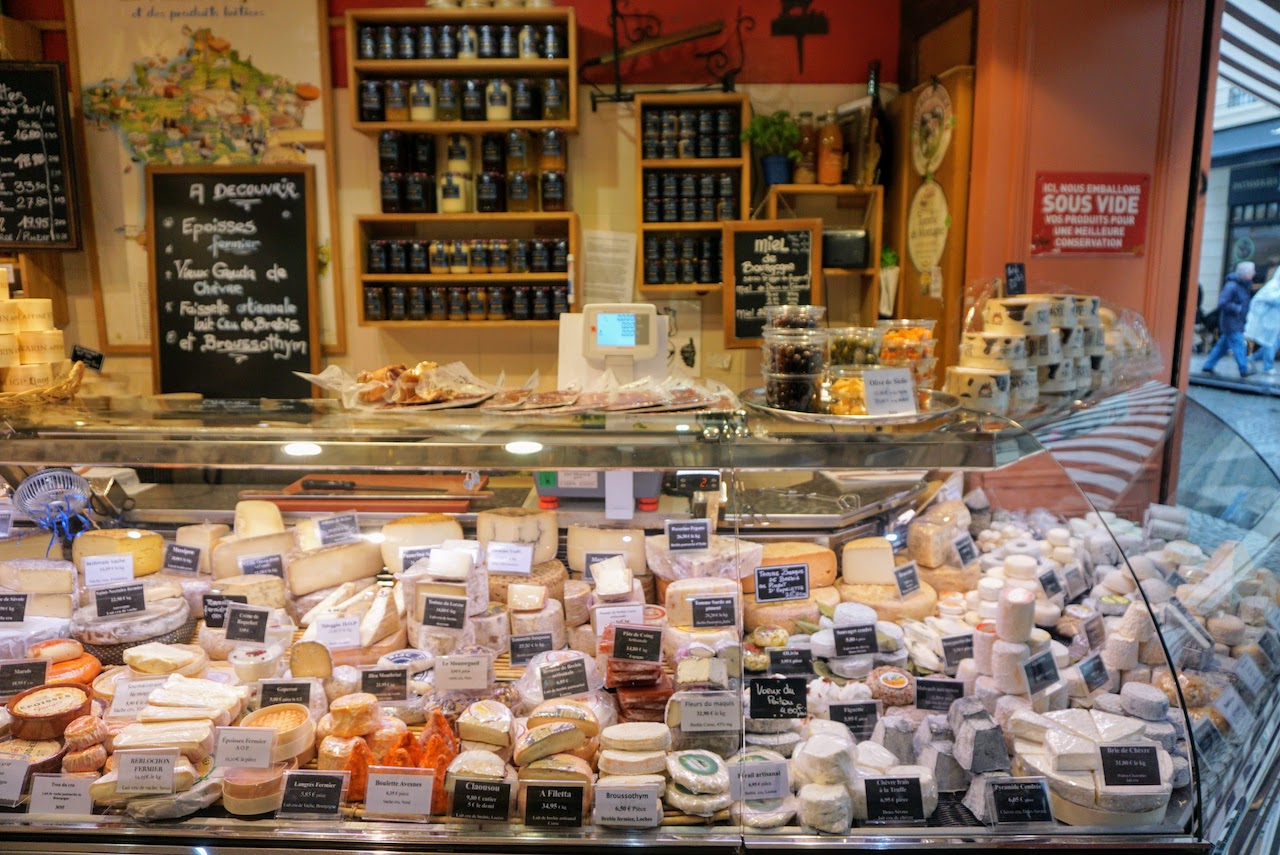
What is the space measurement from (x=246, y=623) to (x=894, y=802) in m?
1.42

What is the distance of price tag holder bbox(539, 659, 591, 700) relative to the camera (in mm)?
1779

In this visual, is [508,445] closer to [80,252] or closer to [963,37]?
[963,37]

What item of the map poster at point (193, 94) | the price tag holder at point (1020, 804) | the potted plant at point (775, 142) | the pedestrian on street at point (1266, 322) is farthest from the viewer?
the pedestrian on street at point (1266, 322)

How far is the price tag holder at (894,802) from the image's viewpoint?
1.51 metres

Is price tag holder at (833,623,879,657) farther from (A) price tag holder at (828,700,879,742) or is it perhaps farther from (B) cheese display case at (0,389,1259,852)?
(A) price tag holder at (828,700,879,742)

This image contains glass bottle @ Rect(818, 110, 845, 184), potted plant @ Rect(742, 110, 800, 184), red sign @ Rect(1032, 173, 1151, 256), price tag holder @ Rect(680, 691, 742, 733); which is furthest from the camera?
glass bottle @ Rect(818, 110, 845, 184)

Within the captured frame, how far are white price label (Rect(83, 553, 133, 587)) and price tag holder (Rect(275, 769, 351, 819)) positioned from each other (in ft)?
2.70

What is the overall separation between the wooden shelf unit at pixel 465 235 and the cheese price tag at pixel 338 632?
297cm

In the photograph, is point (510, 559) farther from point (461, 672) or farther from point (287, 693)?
point (287, 693)

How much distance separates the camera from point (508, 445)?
1790 mm

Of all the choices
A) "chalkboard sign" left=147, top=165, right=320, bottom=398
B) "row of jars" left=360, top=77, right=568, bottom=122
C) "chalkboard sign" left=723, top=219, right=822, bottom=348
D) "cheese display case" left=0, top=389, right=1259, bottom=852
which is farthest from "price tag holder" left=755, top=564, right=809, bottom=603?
"chalkboard sign" left=147, top=165, right=320, bottom=398

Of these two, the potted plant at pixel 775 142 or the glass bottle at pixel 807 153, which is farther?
the glass bottle at pixel 807 153

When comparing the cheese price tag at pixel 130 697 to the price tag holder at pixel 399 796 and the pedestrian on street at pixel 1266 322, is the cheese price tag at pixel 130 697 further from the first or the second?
the pedestrian on street at pixel 1266 322

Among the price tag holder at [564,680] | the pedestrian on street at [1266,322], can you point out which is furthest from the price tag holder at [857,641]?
the pedestrian on street at [1266,322]
